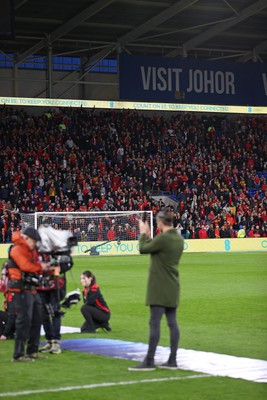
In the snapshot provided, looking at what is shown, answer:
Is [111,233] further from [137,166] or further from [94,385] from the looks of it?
[94,385]

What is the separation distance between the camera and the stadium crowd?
156ft

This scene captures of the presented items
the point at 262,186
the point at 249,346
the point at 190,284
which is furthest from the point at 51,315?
the point at 262,186

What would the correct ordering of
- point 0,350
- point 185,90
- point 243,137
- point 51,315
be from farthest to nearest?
point 243,137
point 185,90
point 0,350
point 51,315

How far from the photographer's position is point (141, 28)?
4850 centimetres

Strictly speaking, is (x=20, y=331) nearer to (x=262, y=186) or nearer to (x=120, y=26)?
(x=120, y=26)

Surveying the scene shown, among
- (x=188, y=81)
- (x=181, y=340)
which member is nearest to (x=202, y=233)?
(x=188, y=81)

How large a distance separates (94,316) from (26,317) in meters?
3.71

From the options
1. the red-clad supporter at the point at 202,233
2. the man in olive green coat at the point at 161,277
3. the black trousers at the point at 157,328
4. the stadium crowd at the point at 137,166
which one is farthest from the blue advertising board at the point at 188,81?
the black trousers at the point at 157,328

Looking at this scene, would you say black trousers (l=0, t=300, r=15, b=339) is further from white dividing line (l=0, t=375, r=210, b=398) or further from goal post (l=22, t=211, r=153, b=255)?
goal post (l=22, t=211, r=153, b=255)

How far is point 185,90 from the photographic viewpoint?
4362cm

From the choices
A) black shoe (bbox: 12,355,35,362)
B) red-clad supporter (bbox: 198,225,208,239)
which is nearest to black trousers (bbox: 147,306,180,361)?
black shoe (bbox: 12,355,35,362)

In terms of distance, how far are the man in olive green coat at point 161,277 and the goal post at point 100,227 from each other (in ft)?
99.6

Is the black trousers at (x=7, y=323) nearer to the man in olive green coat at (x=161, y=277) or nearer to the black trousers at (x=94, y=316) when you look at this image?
the black trousers at (x=94, y=316)

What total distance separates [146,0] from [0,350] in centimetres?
3286
